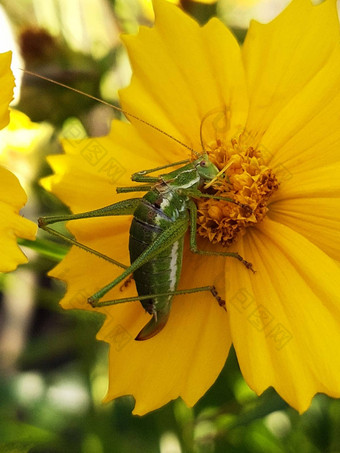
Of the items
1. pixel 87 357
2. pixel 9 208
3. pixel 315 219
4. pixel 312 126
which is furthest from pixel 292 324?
pixel 87 357

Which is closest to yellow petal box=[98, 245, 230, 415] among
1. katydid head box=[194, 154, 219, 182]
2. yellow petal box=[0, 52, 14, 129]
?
katydid head box=[194, 154, 219, 182]

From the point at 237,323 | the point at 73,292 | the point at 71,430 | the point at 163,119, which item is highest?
the point at 163,119

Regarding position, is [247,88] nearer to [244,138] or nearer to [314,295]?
[244,138]

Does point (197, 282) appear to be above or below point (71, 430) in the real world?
above

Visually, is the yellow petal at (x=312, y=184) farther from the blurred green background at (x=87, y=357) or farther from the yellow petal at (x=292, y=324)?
the blurred green background at (x=87, y=357)

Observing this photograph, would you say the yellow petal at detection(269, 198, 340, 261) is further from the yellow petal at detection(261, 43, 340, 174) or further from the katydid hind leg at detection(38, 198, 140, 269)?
the katydid hind leg at detection(38, 198, 140, 269)

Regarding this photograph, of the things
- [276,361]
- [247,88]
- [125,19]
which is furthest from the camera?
[125,19]

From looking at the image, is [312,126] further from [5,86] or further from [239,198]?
[5,86]

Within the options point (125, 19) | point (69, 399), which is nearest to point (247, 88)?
point (125, 19)
